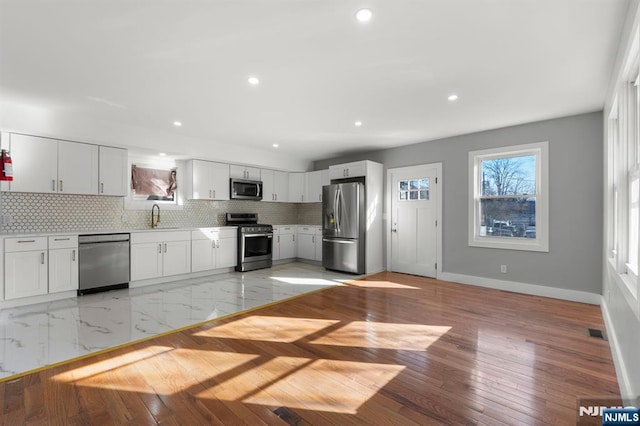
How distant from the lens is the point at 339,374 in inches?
88.1

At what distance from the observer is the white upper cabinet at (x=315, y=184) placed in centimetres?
696

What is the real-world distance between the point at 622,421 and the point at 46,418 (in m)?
3.18

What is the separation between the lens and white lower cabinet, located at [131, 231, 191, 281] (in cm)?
472

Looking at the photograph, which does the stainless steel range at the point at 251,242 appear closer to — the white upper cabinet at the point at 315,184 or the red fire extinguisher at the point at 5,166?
the white upper cabinet at the point at 315,184

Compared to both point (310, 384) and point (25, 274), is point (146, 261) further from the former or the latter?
point (310, 384)

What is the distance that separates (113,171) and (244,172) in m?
2.41

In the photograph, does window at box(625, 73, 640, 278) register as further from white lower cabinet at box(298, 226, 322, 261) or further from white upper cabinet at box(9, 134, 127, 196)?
white upper cabinet at box(9, 134, 127, 196)

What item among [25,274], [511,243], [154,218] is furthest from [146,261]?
[511,243]

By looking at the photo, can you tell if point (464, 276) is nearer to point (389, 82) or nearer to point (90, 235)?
point (389, 82)

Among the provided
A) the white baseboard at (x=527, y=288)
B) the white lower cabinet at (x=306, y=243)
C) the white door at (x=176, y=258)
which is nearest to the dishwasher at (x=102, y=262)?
the white door at (x=176, y=258)

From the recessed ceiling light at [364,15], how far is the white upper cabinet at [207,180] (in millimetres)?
4417

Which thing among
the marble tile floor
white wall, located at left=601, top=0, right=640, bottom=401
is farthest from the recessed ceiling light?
the marble tile floor

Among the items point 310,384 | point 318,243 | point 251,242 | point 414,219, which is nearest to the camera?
point 310,384

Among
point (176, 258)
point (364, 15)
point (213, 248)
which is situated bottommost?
point (176, 258)
